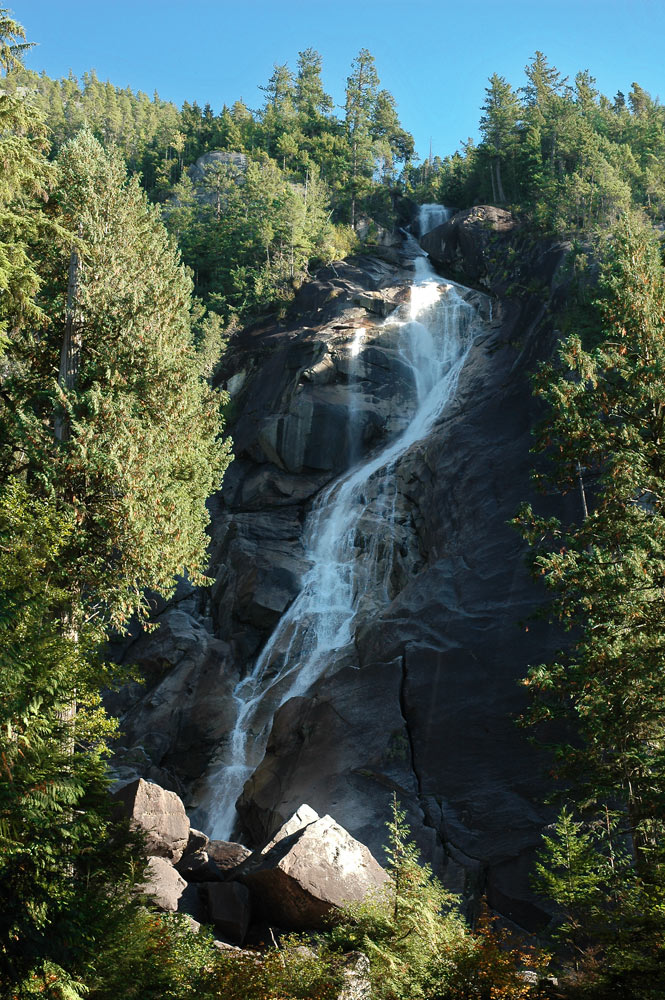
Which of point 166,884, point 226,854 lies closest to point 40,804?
point 166,884

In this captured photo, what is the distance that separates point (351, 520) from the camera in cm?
3020

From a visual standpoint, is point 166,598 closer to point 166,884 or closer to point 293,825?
point 166,884

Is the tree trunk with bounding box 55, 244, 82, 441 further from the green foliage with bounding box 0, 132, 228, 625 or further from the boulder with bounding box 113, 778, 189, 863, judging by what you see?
the boulder with bounding box 113, 778, 189, 863

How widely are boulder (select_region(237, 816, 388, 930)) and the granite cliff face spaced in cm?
335

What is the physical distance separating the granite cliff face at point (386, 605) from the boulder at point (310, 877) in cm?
335

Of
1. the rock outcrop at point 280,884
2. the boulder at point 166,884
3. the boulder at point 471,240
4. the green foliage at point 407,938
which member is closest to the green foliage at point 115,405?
the boulder at point 166,884

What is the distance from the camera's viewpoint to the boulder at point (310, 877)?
12336 mm

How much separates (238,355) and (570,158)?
84.9 ft

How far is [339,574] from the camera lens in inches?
1124

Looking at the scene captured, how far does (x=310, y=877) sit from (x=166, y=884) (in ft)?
8.60

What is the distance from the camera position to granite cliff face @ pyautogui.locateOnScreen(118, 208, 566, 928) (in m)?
17.2

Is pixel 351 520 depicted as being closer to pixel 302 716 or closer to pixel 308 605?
pixel 308 605

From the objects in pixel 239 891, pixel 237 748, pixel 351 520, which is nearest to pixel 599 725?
pixel 239 891

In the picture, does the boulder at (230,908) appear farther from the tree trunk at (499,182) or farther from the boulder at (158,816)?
the tree trunk at (499,182)
